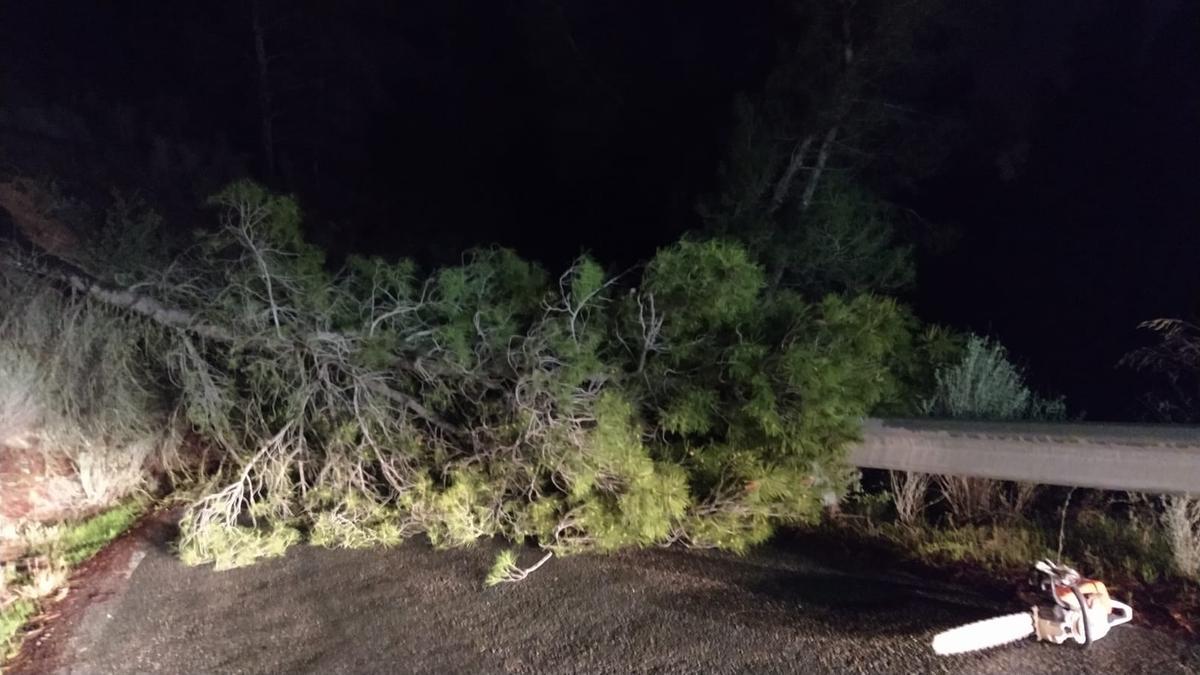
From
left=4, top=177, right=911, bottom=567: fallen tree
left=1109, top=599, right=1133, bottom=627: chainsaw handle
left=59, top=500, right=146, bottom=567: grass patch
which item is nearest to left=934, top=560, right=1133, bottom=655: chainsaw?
left=1109, top=599, right=1133, bottom=627: chainsaw handle

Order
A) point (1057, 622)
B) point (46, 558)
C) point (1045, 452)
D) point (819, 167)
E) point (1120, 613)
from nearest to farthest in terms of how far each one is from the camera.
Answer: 1. point (1057, 622)
2. point (1120, 613)
3. point (1045, 452)
4. point (46, 558)
5. point (819, 167)

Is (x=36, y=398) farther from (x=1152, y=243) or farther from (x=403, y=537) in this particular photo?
(x=1152, y=243)

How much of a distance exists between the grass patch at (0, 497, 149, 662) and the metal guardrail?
515cm

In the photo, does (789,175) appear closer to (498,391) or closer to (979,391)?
(979,391)

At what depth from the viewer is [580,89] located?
1090 cm

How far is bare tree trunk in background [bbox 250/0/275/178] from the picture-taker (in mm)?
14875

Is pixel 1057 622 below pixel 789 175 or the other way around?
below

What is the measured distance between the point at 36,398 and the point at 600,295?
15.3ft

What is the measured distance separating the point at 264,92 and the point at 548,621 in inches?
494

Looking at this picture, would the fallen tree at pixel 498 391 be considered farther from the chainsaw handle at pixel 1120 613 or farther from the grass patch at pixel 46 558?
the chainsaw handle at pixel 1120 613

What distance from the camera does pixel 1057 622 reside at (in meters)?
4.28

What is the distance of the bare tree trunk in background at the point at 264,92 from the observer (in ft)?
48.8

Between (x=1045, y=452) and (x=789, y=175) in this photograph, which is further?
(x=789, y=175)

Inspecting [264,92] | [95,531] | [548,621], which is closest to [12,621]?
[95,531]
